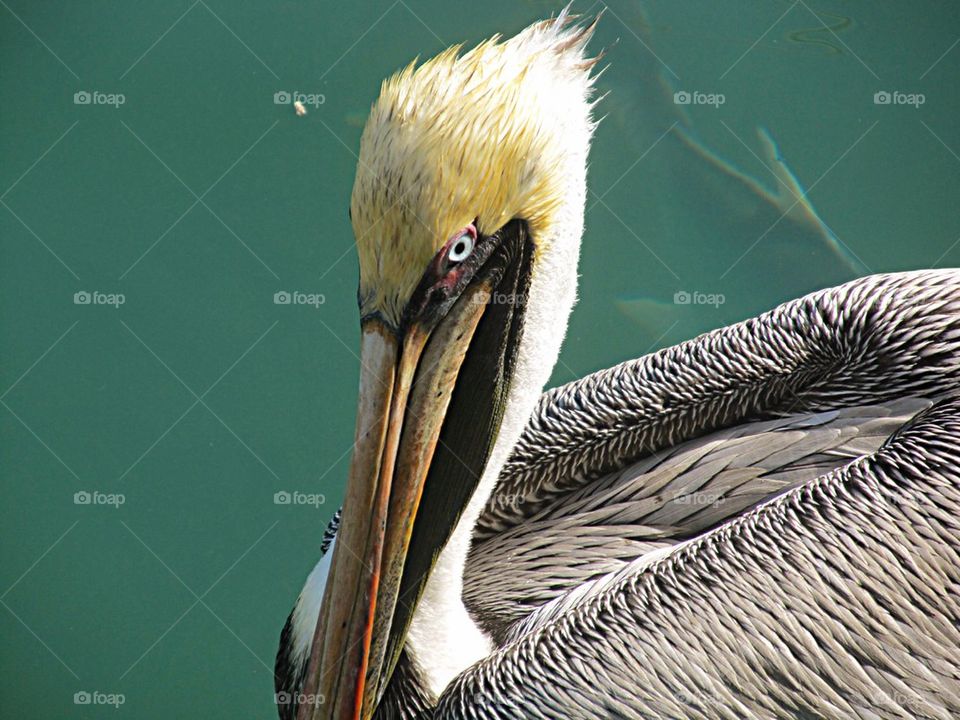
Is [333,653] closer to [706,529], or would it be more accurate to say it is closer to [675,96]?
[706,529]

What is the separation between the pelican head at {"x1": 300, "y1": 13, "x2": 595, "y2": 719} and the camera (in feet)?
3.91

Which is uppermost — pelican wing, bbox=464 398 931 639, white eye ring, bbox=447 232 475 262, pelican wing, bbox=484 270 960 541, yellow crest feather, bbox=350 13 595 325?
yellow crest feather, bbox=350 13 595 325

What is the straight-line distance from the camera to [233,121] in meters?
2.73

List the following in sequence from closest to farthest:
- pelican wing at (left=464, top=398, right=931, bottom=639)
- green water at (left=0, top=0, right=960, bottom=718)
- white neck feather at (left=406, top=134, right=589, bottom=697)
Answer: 1. white neck feather at (left=406, top=134, right=589, bottom=697)
2. pelican wing at (left=464, top=398, right=931, bottom=639)
3. green water at (left=0, top=0, right=960, bottom=718)

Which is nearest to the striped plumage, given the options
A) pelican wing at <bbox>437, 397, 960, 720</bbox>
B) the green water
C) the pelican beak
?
pelican wing at <bbox>437, 397, 960, 720</bbox>

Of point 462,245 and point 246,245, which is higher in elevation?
point 246,245

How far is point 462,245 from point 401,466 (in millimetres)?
302

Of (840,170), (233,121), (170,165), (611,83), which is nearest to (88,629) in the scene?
(170,165)

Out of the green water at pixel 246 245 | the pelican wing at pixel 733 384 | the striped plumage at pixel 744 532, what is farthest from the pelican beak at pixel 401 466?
the green water at pixel 246 245

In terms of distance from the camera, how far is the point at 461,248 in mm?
1226

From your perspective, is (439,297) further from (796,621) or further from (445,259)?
(796,621)

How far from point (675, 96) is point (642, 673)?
2142 millimetres

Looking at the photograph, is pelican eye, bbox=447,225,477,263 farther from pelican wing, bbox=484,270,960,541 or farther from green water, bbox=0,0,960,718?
green water, bbox=0,0,960,718

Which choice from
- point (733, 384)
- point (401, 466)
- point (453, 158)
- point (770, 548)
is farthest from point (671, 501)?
point (453, 158)
